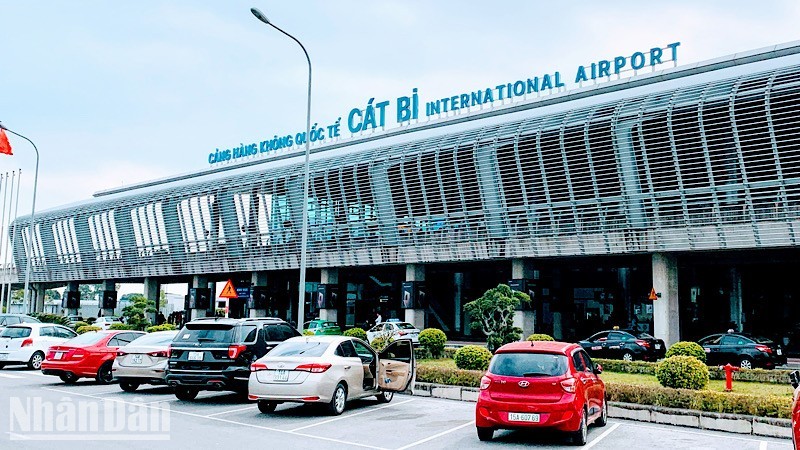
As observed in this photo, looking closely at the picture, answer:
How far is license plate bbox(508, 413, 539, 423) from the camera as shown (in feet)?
33.6

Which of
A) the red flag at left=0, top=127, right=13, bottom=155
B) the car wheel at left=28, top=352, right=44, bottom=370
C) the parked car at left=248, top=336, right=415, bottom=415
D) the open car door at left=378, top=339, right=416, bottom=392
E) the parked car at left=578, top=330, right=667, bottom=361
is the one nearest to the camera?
the parked car at left=248, top=336, right=415, bottom=415

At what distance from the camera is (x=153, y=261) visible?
183 ft

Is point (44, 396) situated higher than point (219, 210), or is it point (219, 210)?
point (219, 210)

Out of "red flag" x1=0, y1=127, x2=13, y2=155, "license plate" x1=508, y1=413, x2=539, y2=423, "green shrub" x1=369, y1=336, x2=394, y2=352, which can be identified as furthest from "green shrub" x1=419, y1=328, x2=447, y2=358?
"red flag" x1=0, y1=127, x2=13, y2=155

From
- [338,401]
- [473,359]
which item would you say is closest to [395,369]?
[338,401]

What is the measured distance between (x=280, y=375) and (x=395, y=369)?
3.39 metres

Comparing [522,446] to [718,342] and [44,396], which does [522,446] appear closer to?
[44,396]

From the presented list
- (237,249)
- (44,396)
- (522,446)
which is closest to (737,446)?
(522,446)

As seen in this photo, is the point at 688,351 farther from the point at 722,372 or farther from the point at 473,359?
the point at 473,359

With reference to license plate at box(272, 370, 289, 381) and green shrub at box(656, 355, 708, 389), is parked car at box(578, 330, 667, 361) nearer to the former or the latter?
green shrub at box(656, 355, 708, 389)

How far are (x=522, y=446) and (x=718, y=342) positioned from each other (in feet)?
55.3

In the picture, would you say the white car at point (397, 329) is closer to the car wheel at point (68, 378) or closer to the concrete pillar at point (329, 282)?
the concrete pillar at point (329, 282)

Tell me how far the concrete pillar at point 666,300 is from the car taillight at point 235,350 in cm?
2161

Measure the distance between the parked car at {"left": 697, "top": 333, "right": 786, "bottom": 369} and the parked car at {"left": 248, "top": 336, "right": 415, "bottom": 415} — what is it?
1409cm
